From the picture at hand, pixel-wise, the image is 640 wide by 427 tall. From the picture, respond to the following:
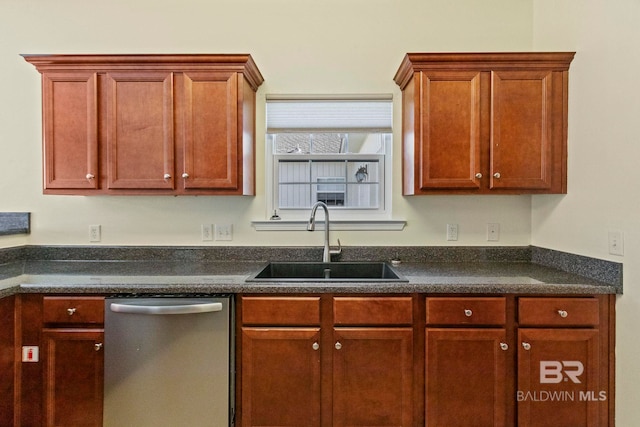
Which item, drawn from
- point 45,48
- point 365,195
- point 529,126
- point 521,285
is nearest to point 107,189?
point 45,48

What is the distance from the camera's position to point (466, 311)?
5.81 ft

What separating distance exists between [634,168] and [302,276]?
188 centimetres

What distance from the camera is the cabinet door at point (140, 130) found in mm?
2084

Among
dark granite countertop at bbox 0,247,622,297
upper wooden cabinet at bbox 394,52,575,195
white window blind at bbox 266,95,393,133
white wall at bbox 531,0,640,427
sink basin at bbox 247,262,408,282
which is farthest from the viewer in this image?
white window blind at bbox 266,95,393,133

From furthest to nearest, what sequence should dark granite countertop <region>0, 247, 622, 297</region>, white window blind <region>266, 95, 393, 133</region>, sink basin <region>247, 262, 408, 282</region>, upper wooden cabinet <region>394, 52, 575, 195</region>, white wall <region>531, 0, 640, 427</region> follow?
white window blind <region>266, 95, 393, 133</region>, sink basin <region>247, 262, 408, 282</region>, upper wooden cabinet <region>394, 52, 575, 195</region>, dark granite countertop <region>0, 247, 622, 297</region>, white wall <region>531, 0, 640, 427</region>

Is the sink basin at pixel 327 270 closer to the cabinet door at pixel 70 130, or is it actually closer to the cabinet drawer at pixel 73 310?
Result: the cabinet drawer at pixel 73 310

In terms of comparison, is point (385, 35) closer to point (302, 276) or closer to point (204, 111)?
point (204, 111)

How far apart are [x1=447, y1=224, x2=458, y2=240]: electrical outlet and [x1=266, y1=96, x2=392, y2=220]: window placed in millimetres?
436

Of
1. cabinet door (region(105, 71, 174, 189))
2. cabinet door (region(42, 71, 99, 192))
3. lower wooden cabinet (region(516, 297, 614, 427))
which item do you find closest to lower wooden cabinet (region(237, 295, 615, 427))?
lower wooden cabinet (region(516, 297, 614, 427))

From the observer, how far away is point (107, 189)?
2.12 m

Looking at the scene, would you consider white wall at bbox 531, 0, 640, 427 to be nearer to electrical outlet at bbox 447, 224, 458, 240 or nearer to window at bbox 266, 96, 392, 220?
electrical outlet at bbox 447, 224, 458, 240

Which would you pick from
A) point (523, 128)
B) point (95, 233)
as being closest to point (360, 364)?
point (523, 128)

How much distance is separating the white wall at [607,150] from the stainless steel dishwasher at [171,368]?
77.0 inches

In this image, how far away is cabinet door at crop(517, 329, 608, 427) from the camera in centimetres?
176
